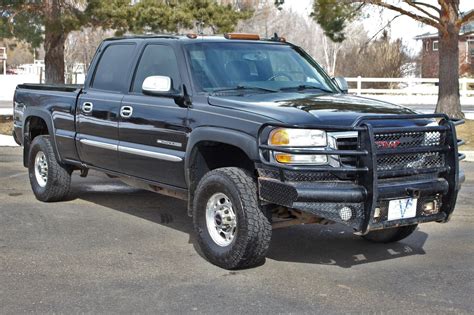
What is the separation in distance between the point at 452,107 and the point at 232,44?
45.3 ft

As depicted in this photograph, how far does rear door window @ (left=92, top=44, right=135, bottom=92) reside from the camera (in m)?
7.20

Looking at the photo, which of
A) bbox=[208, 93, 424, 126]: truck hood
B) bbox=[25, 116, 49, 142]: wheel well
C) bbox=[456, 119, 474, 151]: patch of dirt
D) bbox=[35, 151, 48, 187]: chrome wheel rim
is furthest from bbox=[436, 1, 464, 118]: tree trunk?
bbox=[208, 93, 424, 126]: truck hood

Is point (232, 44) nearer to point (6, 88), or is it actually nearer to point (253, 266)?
point (253, 266)

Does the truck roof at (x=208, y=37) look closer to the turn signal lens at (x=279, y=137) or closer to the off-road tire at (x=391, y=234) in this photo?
the turn signal lens at (x=279, y=137)

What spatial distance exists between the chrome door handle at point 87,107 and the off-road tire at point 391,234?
10.3ft

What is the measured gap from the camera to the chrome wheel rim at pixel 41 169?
28.0 feet

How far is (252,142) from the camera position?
5.40m

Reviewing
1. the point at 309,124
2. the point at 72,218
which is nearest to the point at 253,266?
the point at 309,124

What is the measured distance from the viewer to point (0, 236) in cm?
682

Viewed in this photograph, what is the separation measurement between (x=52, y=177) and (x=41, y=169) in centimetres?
40

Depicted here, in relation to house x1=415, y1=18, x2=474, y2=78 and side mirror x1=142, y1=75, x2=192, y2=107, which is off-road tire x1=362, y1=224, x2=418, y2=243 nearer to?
side mirror x1=142, y1=75, x2=192, y2=107

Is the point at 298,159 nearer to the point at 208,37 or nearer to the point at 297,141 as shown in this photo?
the point at 297,141

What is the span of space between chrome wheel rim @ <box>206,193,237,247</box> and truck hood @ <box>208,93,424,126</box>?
2.54 feet

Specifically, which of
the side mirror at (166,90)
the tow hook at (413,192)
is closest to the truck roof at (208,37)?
the side mirror at (166,90)
